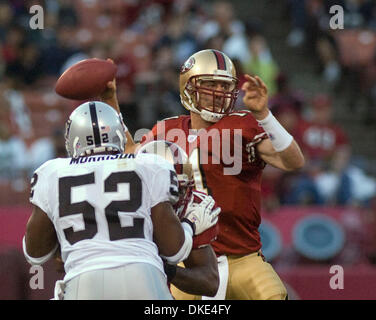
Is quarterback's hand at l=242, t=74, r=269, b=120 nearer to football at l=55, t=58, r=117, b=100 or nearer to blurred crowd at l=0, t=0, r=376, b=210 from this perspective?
football at l=55, t=58, r=117, b=100

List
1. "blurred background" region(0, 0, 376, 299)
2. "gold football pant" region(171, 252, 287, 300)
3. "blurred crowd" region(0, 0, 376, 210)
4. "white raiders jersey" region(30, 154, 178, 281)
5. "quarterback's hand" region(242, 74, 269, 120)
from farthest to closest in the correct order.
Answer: "blurred crowd" region(0, 0, 376, 210) → "blurred background" region(0, 0, 376, 299) → "gold football pant" region(171, 252, 287, 300) → "quarterback's hand" region(242, 74, 269, 120) → "white raiders jersey" region(30, 154, 178, 281)

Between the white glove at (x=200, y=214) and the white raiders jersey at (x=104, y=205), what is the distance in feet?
0.68

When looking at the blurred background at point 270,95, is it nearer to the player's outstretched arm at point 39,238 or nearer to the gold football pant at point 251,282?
the gold football pant at point 251,282

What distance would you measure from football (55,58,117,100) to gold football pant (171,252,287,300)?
1278mm

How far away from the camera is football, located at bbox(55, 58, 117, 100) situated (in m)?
5.22

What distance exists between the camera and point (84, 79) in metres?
5.25

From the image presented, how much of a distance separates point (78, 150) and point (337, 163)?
5.79 meters

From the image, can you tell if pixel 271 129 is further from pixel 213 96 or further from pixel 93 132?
pixel 93 132

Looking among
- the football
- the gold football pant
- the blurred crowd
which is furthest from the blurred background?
the football

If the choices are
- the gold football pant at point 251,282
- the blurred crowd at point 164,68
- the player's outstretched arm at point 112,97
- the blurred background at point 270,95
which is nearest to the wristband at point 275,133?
the gold football pant at point 251,282

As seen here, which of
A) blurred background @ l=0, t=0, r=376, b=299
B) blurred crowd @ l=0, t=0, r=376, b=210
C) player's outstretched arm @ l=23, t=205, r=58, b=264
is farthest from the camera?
blurred crowd @ l=0, t=0, r=376, b=210

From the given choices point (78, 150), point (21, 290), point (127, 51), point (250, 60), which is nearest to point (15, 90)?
point (127, 51)

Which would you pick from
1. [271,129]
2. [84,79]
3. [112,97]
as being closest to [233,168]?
[271,129]

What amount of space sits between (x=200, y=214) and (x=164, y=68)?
6.73 m
